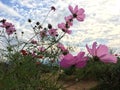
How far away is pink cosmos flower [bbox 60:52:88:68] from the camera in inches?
A: 71.6

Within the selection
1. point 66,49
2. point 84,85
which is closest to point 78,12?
point 66,49

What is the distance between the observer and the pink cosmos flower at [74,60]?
5.96ft

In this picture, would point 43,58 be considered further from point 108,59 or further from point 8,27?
point 108,59

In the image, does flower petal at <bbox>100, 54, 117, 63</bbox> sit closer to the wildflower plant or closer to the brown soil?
the wildflower plant

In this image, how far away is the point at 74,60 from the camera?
1.85m

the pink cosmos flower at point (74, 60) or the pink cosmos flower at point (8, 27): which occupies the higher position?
the pink cosmos flower at point (8, 27)

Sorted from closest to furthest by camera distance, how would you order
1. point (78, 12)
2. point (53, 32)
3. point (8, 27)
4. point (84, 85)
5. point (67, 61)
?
point (67, 61) → point (78, 12) → point (53, 32) → point (8, 27) → point (84, 85)

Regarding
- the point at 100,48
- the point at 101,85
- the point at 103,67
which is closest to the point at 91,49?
the point at 100,48

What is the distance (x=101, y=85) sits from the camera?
745 cm

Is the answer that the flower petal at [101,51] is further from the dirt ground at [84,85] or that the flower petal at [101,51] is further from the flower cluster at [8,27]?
the dirt ground at [84,85]

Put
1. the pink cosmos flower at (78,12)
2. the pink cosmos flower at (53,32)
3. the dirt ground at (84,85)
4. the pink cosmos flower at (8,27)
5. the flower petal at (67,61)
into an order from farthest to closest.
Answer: the dirt ground at (84,85) → the pink cosmos flower at (8,27) → the pink cosmos flower at (53,32) → the pink cosmos flower at (78,12) → the flower petal at (67,61)

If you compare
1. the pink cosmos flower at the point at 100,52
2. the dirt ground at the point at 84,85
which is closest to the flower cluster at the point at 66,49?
the pink cosmos flower at the point at 100,52

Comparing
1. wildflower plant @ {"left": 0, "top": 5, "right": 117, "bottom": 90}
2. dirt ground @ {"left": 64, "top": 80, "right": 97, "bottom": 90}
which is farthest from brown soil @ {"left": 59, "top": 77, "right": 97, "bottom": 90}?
wildflower plant @ {"left": 0, "top": 5, "right": 117, "bottom": 90}

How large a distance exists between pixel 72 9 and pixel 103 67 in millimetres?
5838
